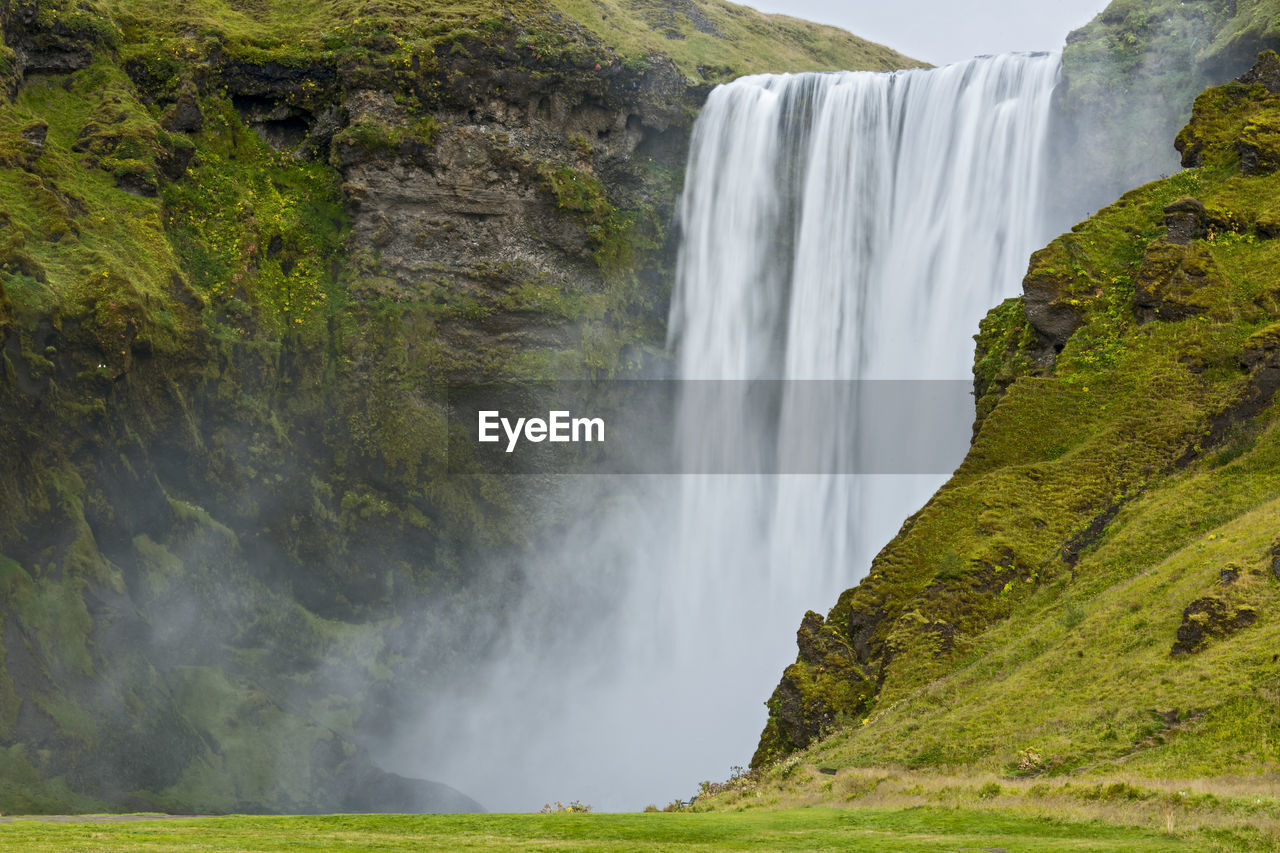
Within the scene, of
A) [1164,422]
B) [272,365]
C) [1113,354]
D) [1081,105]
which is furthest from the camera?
[272,365]

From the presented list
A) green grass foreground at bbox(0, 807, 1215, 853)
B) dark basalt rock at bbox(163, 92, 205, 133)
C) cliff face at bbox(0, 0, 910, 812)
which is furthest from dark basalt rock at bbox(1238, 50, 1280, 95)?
dark basalt rock at bbox(163, 92, 205, 133)

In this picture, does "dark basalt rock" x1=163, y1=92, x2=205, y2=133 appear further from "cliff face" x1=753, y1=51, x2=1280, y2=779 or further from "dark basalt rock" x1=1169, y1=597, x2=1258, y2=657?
"dark basalt rock" x1=1169, y1=597, x2=1258, y2=657

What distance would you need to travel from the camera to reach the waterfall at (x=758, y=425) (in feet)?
182

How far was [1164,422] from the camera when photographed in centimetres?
2955

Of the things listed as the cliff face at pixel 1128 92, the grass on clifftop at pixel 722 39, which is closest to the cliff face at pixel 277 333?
the grass on clifftop at pixel 722 39

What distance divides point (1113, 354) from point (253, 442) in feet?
130

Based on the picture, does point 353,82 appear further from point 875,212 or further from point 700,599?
point 700,599

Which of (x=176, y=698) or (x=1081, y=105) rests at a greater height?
(x=1081, y=105)

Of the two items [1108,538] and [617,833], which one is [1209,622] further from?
[617,833]

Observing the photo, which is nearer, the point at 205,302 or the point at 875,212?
the point at 205,302

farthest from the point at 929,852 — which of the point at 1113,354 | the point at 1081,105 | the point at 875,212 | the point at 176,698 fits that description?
the point at 875,212
